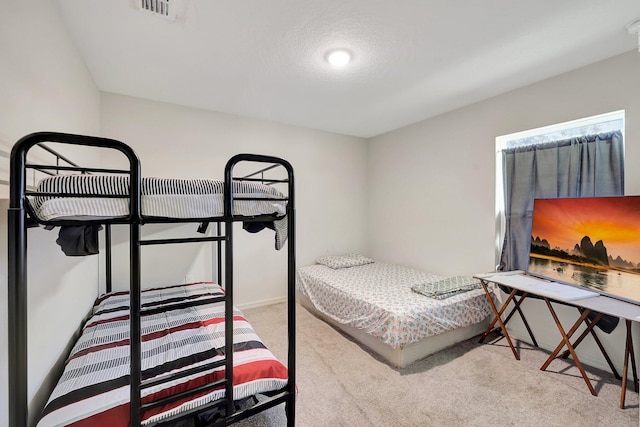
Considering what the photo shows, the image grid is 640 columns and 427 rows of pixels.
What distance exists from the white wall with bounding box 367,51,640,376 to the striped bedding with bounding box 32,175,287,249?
2443 millimetres

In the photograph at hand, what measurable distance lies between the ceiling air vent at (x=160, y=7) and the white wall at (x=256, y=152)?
4.93ft

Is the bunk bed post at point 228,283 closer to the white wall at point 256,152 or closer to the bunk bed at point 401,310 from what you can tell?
the bunk bed at point 401,310

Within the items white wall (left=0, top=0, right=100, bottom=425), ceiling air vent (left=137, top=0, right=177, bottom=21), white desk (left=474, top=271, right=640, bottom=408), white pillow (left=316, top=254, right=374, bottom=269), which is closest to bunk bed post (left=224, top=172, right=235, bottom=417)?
white wall (left=0, top=0, right=100, bottom=425)

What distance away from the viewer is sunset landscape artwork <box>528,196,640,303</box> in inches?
70.4

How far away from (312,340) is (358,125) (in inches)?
108

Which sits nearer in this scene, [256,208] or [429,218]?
[256,208]

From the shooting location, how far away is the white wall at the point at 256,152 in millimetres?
2816

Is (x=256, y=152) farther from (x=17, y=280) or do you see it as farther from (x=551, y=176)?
(x=551, y=176)

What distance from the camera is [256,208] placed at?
4.24 feet

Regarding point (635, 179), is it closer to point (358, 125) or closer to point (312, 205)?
point (358, 125)

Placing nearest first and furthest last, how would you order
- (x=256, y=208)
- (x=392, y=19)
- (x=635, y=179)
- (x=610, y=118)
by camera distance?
1. (x=256, y=208)
2. (x=392, y=19)
3. (x=635, y=179)
4. (x=610, y=118)

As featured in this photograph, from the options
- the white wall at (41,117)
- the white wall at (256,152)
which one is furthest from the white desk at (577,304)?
the white wall at (41,117)

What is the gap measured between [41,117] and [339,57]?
5.90 feet

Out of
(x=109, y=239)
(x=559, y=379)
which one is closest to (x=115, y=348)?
(x=109, y=239)
